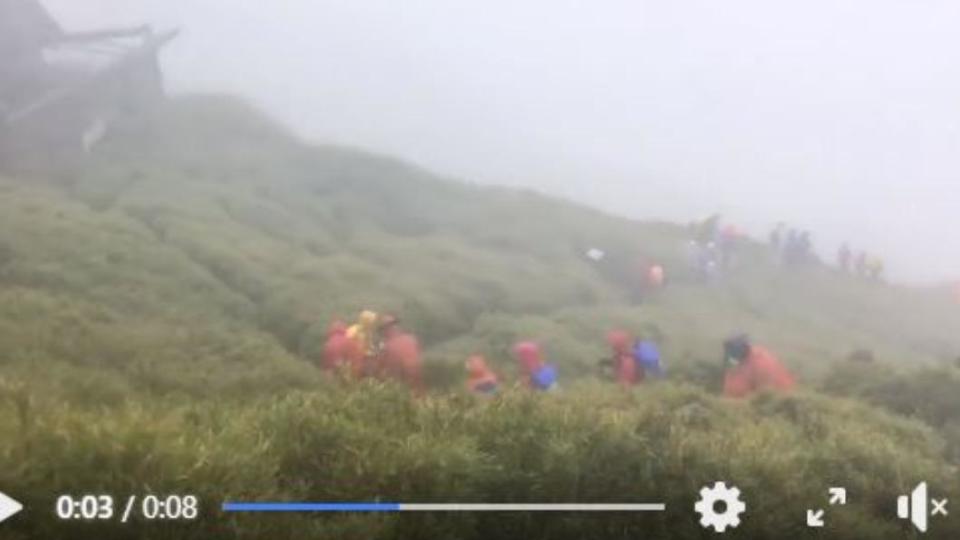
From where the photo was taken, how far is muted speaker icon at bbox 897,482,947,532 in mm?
5887

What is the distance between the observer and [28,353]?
8.91m

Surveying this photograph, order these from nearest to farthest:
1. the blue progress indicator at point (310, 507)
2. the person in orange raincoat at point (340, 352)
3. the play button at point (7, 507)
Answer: the play button at point (7, 507) < the blue progress indicator at point (310, 507) < the person in orange raincoat at point (340, 352)

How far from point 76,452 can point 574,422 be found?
305 cm

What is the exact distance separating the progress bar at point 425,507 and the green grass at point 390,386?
0.06 meters

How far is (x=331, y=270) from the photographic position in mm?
19766

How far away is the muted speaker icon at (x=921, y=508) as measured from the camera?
5.89m

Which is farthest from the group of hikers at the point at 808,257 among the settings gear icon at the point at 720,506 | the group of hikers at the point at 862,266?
the settings gear icon at the point at 720,506

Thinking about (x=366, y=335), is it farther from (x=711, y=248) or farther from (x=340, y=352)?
(x=711, y=248)

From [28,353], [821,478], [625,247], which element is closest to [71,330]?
[28,353]

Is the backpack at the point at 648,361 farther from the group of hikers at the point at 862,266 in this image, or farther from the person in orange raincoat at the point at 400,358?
the group of hikers at the point at 862,266

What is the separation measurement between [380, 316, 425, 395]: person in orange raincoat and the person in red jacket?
4259mm

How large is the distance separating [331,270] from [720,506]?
14.9 meters

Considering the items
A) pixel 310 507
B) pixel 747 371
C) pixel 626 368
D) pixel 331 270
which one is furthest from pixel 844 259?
pixel 310 507

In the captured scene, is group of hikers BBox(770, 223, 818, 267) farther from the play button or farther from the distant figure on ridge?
the play button
